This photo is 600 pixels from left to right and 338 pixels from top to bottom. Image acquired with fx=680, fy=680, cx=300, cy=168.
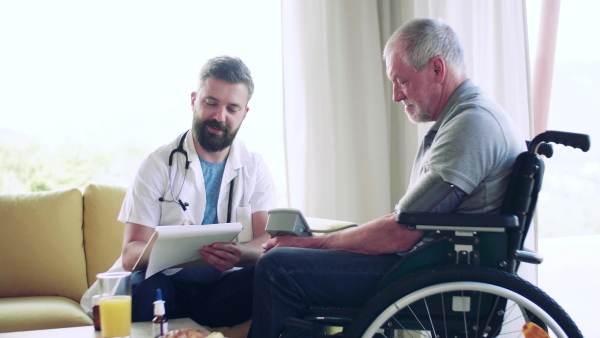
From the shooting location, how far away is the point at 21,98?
10.5 ft

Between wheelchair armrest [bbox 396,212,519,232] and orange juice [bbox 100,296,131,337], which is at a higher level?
wheelchair armrest [bbox 396,212,519,232]

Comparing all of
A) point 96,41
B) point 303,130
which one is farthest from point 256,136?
point 96,41

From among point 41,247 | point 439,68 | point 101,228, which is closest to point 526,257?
point 439,68

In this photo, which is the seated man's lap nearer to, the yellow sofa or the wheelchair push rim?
the wheelchair push rim

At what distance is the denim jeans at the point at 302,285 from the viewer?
5.35ft

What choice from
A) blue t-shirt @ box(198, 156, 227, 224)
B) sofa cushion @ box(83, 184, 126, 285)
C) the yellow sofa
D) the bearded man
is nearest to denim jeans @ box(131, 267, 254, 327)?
the bearded man

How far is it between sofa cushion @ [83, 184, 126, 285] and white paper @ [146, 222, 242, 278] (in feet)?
3.01

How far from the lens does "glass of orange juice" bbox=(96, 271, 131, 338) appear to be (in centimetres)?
160

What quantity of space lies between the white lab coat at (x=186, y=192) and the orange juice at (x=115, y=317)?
0.59m

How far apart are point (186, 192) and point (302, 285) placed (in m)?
0.74

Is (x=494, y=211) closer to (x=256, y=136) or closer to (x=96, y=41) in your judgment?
(x=256, y=136)

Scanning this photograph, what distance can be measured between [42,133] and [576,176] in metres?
2.48

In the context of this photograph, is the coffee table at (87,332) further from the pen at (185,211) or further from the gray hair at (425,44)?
the gray hair at (425,44)

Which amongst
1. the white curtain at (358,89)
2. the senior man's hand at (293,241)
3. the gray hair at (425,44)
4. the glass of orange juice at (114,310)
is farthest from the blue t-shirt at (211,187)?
the white curtain at (358,89)
